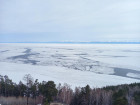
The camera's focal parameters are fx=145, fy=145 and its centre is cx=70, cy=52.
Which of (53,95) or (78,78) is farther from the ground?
(53,95)

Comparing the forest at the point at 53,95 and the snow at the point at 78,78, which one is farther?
the snow at the point at 78,78

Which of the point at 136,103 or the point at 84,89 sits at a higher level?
the point at 84,89

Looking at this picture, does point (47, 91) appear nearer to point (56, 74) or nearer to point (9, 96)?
point (9, 96)

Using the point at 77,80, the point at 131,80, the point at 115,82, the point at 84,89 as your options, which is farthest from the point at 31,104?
the point at 131,80

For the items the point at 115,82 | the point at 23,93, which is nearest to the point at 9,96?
the point at 23,93

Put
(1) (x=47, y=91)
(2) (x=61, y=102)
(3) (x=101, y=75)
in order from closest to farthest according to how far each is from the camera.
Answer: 1. (1) (x=47, y=91)
2. (2) (x=61, y=102)
3. (3) (x=101, y=75)

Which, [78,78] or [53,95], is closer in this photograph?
[53,95]

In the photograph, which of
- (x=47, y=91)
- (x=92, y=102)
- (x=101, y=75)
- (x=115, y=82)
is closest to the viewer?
(x=47, y=91)

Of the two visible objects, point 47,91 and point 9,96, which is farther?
point 9,96

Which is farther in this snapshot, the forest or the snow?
the snow
